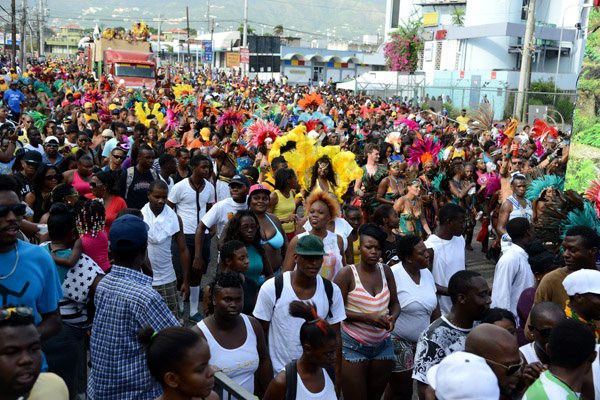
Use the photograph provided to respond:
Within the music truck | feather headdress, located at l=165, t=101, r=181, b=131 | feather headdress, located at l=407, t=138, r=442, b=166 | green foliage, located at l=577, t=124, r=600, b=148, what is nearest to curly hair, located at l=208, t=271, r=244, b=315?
green foliage, located at l=577, t=124, r=600, b=148

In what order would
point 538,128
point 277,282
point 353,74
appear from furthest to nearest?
1. point 353,74
2. point 538,128
3. point 277,282

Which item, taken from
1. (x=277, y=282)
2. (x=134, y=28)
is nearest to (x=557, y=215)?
(x=277, y=282)

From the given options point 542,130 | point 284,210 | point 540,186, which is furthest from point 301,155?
point 542,130

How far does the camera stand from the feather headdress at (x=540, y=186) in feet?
24.9

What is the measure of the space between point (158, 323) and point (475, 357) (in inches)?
59.3

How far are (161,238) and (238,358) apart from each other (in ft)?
8.19

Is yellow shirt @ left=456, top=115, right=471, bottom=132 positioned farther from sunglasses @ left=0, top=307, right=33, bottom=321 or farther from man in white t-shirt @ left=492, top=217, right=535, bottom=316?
sunglasses @ left=0, top=307, right=33, bottom=321

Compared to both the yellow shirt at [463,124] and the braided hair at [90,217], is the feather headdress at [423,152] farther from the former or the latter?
the yellow shirt at [463,124]

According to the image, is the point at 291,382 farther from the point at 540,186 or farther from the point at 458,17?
the point at 458,17

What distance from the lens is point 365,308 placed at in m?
4.92

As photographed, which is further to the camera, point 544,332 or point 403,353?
point 403,353

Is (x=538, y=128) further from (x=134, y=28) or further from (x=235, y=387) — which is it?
(x=134, y=28)

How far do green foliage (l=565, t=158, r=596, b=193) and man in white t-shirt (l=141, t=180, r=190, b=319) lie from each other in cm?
422

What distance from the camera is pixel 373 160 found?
959 centimetres
